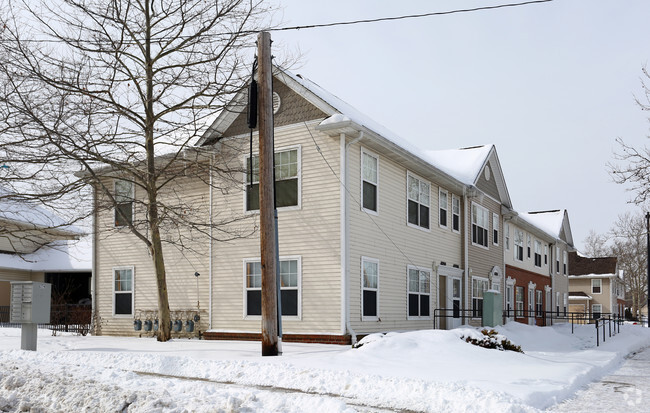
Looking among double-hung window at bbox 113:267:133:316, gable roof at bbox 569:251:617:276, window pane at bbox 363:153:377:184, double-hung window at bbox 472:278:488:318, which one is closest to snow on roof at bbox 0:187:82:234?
double-hung window at bbox 113:267:133:316

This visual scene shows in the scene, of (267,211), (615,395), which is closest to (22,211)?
(267,211)

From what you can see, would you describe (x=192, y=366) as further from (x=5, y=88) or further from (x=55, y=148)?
(x=5, y=88)

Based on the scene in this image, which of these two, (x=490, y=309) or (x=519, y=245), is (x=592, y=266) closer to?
(x=519, y=245)

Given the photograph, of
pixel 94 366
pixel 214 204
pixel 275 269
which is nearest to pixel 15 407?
pixel 94 366

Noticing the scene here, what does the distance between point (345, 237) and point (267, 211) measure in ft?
15.3

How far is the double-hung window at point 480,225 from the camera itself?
26.9 meters

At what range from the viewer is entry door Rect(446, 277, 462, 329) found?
23047 millimetres

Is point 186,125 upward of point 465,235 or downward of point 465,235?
upward

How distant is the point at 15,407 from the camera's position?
823cm

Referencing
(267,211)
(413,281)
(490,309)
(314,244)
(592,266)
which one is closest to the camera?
(267,211)

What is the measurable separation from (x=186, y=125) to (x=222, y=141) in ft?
5.17

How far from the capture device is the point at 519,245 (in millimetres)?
34781

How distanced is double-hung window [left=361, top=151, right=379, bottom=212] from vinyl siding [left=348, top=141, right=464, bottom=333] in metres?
0.23

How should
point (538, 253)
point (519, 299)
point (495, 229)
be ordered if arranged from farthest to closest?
point (538, 253) < point (519, 299) < point (495, 229)
